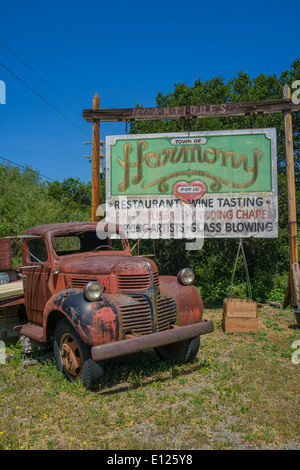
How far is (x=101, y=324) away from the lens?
3998mm

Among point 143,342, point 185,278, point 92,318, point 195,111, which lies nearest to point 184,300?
point 185,278

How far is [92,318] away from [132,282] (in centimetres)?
75

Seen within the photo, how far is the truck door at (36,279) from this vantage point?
5.30 metres

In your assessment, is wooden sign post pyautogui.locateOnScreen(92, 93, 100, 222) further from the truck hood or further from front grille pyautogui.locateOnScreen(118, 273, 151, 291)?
front grille pyautogui.locateOnScreen(118, 273, 151, 291)

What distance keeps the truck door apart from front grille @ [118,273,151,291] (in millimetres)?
1269

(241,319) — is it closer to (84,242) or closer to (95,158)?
(84,242)

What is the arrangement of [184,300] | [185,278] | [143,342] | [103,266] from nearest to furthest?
[143,342] < [103,266] < [184,300] < [185,278]

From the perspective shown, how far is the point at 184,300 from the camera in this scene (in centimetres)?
493

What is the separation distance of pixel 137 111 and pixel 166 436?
6.82 metres

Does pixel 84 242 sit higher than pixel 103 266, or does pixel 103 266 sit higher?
pixel 84 242

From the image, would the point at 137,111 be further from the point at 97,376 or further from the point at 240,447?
the point at 240,447

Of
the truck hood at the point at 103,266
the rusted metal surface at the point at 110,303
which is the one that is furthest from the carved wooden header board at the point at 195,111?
the truck hood at the point at 103,266

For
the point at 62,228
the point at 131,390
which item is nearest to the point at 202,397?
the point at 131,390
